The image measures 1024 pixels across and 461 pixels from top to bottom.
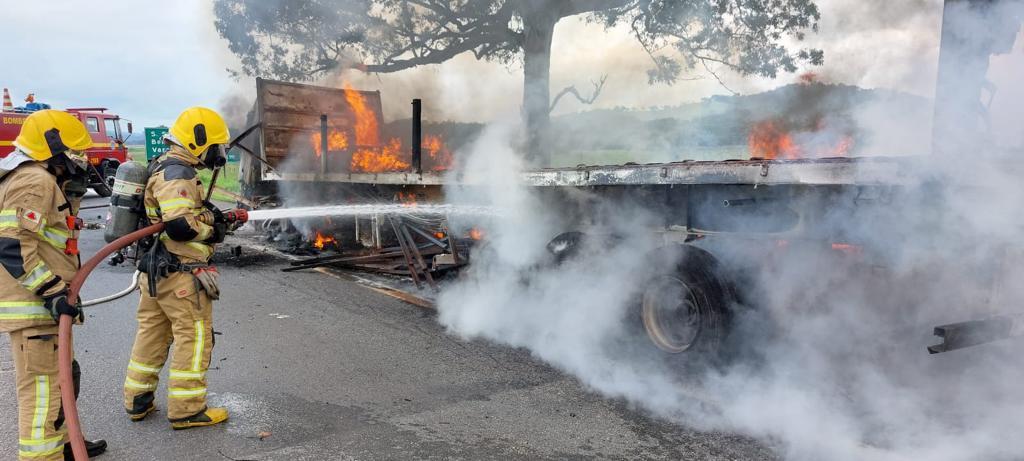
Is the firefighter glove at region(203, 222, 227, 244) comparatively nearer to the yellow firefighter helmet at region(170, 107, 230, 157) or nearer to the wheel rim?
the yellow firefighter helmet at region(170, 107, 230, 157)

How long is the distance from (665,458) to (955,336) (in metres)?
1.51

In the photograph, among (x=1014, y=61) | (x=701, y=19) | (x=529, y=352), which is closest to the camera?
(x=1014, y=61)

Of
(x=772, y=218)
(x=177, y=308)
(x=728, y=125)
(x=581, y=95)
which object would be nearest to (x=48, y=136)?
(x=177, y=308)

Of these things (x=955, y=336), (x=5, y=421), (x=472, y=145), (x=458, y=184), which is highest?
(x=472, y=145)

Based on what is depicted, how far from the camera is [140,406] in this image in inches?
136

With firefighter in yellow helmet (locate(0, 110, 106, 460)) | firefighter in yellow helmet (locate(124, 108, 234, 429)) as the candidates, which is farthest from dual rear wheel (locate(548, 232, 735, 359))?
firefighter in yellow helmet (locate(0, 110, 106, 460))

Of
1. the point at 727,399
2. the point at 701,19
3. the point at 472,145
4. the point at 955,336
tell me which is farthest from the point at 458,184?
the point at 701,19

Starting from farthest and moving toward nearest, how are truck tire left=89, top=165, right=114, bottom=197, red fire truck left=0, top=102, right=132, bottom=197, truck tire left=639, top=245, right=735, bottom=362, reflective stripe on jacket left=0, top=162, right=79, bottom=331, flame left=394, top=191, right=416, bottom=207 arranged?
red fire truck left=0, top=102, right=132, bottom=197 → flame left=394, top=191, right=416, bottom=207 → truck tire left=639, top=245, right=735, bottom=362 → truck tire left=89, top=165, right=114, bottom=197 → reflective stripe on jacket left=0, top=162, right=79, bottom=331

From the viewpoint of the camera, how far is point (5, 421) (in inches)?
135

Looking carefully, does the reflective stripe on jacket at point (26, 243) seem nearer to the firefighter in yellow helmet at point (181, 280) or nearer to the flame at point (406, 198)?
the firefighter in yellow helmet at point (181, 280)

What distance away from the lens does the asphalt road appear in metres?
3.12

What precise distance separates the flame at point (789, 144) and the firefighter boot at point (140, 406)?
13.1 feet

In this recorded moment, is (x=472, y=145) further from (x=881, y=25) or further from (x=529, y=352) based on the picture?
(x=881, y=25)

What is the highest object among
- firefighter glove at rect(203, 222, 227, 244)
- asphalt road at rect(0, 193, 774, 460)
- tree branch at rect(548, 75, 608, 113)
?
tree branch at rect(548, 75, 608, 113)
